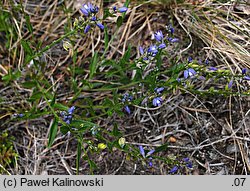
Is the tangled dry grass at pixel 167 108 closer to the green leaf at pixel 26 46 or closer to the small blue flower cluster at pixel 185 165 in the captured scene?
the small blue flower cluster at pixel 185 165

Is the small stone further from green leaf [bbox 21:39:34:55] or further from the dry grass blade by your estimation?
green leaf [bbox 21:39:34:55]

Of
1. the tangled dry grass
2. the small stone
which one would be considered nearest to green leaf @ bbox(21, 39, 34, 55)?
the tangled dry grass

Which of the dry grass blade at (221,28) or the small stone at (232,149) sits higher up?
the dry grass blade at (221,28)

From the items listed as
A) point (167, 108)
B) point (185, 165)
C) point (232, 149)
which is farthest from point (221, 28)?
point (185, 165)

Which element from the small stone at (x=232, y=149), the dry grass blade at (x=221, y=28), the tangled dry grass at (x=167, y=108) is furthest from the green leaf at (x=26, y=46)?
the small stone at (x=232, y=149)

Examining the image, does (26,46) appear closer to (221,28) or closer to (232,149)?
(221,28)

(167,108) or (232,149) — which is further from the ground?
(167,108)

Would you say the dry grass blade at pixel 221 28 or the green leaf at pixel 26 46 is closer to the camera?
the green leaf at pixel 26 46
